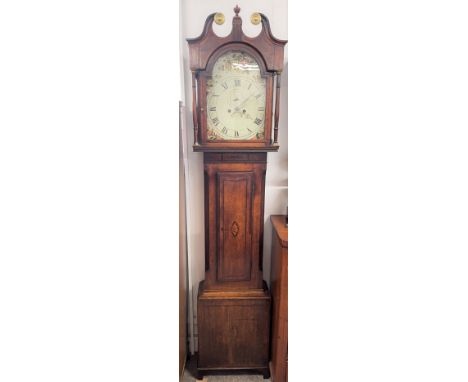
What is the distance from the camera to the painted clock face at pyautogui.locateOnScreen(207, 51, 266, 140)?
1059mm

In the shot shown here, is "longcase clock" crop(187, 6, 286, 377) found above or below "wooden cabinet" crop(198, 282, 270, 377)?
above

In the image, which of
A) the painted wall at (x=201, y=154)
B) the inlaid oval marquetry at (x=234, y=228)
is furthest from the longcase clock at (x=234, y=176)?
the painted wall at (x=201, y=154)

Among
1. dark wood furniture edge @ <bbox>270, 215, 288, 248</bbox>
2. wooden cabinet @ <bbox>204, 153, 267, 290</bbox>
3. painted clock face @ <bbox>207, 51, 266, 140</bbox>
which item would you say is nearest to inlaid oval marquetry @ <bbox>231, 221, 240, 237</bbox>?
wooden cabinet @ <bbox>204, 153, 267, 290</bbox>

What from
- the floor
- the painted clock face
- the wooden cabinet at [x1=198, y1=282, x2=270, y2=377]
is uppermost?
the painted clock face

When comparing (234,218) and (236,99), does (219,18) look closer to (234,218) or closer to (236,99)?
(236,99)

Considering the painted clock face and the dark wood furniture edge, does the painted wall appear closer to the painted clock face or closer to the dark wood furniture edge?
the dark wood furniture edge

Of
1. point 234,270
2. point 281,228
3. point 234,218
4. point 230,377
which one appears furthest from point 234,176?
point 230,377

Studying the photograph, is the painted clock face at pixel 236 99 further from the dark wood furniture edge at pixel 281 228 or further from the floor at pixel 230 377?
the floor at pixel 230 377

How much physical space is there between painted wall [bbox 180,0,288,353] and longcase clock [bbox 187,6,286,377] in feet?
0.59

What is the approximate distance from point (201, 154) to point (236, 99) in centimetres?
33
